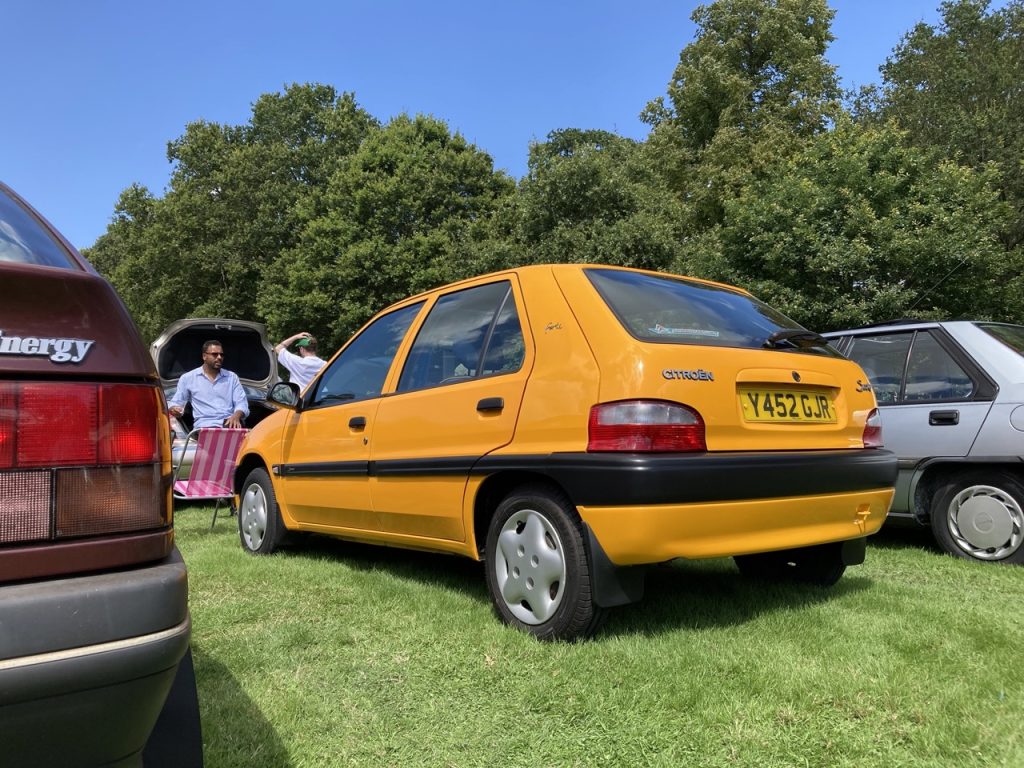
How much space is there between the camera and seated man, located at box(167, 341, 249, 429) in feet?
22.8

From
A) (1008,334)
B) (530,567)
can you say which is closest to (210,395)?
(530,567)

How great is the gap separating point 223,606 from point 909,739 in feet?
10.00

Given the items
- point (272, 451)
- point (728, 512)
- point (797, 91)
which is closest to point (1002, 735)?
point (728, 512)

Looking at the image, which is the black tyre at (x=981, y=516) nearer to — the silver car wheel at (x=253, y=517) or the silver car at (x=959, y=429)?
the silver car at (x=959, y=429)

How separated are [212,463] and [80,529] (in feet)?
18.6

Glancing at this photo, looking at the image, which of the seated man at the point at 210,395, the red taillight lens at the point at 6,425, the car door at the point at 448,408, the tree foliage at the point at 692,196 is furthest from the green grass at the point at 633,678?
the tree foliage at the point at 692,196

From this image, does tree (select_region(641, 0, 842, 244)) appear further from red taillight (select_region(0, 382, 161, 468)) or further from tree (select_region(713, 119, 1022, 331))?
red taillight (select_region(0, 382, 161, 468))

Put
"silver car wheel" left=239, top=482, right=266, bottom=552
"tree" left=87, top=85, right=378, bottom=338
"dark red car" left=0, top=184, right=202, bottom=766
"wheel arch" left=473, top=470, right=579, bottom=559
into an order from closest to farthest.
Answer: "dark red car" left=0, top=184, right=202, bottom=766 < "wheel arch" left=473, top=470, right=579, bottom=559 < "silver car wheel" left=239, top=482, right=266, bottom=552 < "tree" left=87, top=85, right=378, bottom=338

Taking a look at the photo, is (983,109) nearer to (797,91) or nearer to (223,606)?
(797,91)

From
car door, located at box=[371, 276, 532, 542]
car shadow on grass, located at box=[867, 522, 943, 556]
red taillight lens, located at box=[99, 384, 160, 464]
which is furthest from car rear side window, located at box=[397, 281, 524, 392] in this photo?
car shadow on grass, located at box=[867, 522, 943, 556]

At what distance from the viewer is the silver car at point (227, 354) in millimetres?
8672

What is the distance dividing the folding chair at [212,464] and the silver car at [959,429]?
5.39 m

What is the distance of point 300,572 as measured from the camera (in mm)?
4387

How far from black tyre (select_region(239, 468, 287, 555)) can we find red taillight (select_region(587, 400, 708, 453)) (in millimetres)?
2978
